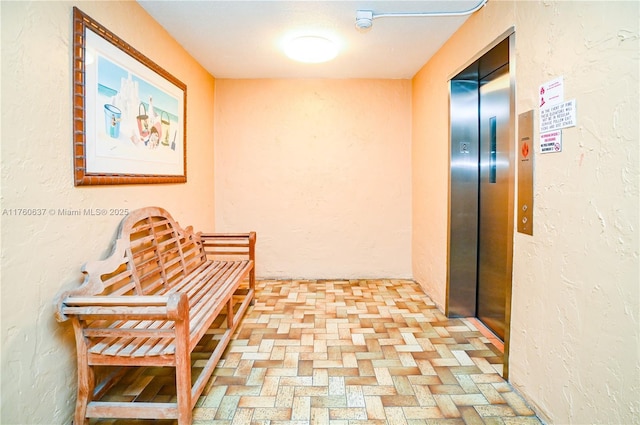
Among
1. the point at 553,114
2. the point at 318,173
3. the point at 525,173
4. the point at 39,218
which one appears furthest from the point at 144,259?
the point at 553,114

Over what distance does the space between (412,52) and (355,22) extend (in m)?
0.92

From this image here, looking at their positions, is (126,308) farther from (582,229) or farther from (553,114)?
(553,114)

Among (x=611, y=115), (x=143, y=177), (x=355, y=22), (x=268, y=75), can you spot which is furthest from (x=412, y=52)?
(x=143, y=177)

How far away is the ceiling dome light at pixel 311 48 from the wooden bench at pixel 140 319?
1815 mm

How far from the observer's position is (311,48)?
3139mm

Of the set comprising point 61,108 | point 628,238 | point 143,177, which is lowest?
point 628,238

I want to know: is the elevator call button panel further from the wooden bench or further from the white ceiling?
the wooden bench

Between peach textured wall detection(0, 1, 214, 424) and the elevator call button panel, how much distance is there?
2451 mm

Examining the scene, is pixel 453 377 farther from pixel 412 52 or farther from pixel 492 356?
pixel 412 52

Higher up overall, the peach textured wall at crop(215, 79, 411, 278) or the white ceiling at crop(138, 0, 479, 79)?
the white ceiling at crop(138, 0, 479, 79)

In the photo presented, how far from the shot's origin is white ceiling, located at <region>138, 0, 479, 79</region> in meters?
2.58

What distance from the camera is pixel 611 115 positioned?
4.63 ft

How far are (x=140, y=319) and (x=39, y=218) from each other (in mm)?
678

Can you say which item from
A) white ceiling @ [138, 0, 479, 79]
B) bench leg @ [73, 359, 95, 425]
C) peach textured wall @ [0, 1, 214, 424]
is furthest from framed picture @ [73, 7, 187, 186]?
bench leg @ [73, 359, 95, 425]
